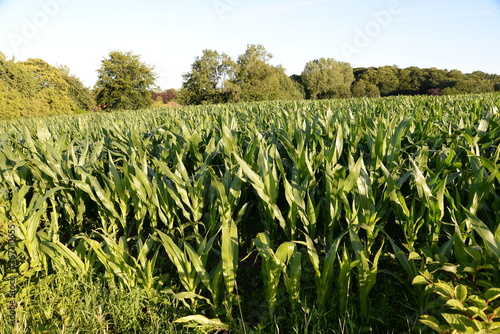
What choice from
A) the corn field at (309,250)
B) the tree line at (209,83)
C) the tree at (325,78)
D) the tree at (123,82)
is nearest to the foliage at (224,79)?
the tree line at (209,83)

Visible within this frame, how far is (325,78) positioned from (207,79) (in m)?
29.1

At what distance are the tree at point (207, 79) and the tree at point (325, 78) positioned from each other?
22.6 metres

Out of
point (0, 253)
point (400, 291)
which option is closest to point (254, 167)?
point (400, 291)

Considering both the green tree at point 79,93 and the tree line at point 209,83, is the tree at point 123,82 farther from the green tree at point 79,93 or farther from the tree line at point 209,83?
the green tree at point 79,93

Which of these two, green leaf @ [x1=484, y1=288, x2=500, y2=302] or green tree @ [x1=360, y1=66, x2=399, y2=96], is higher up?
green tree @ [x1=360, y1=66, x2=399, y2=96]

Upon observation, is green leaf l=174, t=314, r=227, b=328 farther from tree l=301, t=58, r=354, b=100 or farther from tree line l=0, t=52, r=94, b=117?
tree l=301, t=58, r=354, b=100

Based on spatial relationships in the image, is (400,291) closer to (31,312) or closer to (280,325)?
(280,325)

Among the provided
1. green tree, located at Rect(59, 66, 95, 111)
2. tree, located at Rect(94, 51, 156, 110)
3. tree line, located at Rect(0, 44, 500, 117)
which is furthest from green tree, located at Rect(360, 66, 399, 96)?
A: green tree, located at Rect(59, 66, 95, 111)

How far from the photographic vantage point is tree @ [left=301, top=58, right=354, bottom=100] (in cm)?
6562

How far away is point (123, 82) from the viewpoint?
40.7 metres

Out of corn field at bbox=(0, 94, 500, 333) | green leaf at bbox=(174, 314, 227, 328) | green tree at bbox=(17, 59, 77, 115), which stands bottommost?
green leaf at bbox=(174, 314, 227, 328)

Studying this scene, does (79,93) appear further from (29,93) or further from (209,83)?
(209,83)

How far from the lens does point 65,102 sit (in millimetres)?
32812

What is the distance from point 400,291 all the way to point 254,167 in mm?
1300
